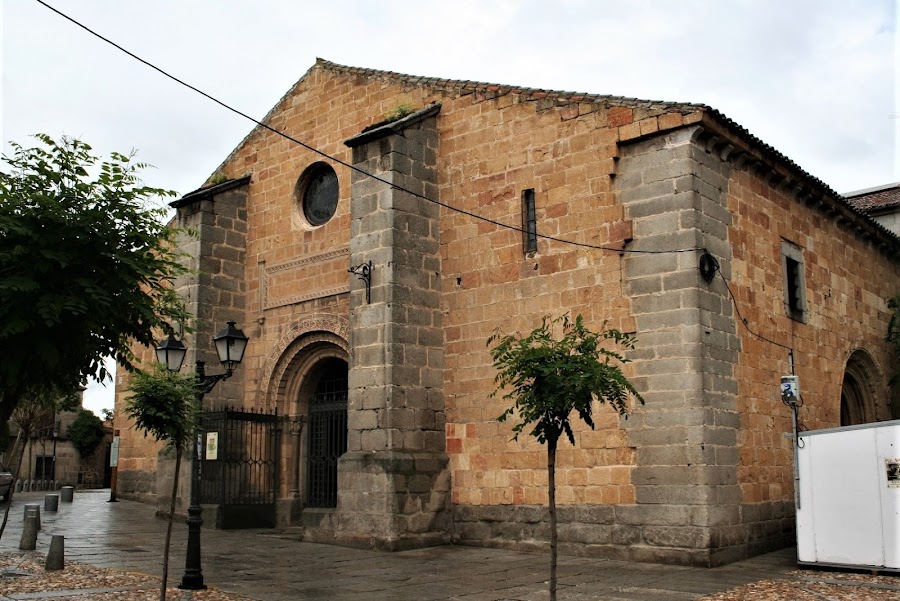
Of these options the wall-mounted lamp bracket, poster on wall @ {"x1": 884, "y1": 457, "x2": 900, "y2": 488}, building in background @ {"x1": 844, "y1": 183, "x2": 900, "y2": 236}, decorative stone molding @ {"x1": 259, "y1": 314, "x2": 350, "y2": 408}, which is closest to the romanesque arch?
decorative stone molding @ {"x1": 259, "y1": 314, "x2": 350, "y2": 408}

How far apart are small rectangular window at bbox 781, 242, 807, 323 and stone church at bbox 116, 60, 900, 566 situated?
56 millimetres

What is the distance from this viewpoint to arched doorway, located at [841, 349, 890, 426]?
→ 58.4ft

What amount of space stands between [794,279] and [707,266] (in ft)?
12.4

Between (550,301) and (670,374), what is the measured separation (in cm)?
239

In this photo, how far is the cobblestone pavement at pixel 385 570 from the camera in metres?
10.0

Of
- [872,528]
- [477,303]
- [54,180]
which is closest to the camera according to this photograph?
[54,180]

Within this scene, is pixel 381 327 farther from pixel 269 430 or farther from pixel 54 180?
pixel 54 180

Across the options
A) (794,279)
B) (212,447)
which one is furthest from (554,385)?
(212,447)

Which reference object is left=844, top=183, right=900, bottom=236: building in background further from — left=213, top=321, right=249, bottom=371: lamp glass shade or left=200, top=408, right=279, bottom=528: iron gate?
left=213, top=321, right=249, bottom=371: lamp glass shade

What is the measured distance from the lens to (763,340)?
14.1m

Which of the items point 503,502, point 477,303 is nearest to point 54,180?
point 477,303

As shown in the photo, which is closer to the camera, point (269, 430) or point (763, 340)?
point (763, 340)

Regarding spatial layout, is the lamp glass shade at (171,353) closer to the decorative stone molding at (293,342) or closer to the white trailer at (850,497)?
the decorative stone molding at (293,342)

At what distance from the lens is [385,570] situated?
466 inches
